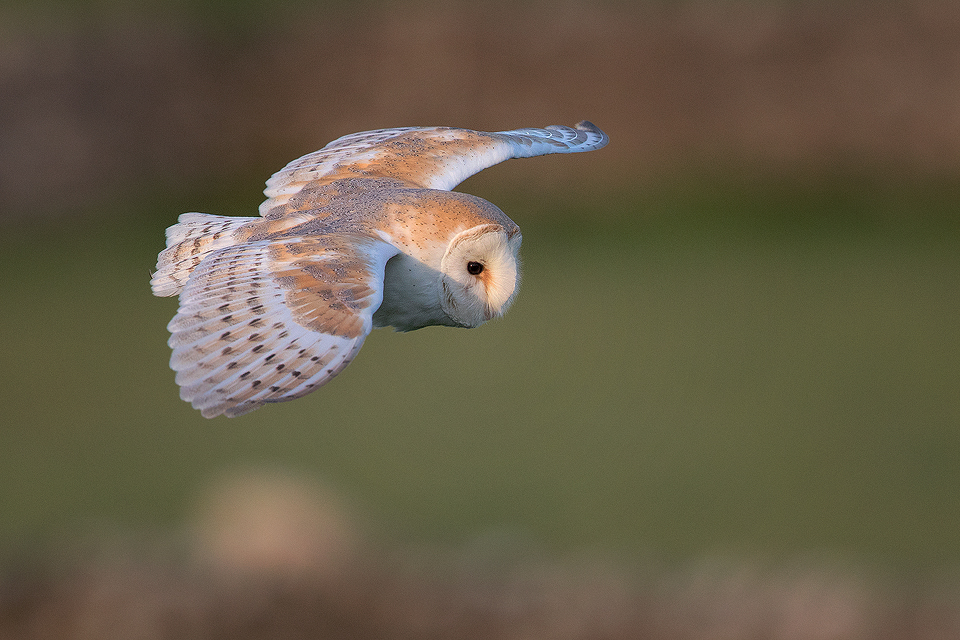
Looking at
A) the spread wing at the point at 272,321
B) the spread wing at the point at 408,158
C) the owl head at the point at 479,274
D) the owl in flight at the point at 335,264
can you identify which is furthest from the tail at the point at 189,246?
the owl head at the point at 479,274

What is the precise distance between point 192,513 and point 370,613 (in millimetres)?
3408

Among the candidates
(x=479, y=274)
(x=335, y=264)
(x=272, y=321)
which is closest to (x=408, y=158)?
(x=479, y=274)

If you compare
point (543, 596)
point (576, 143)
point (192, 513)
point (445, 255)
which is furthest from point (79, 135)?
point (445, 255)

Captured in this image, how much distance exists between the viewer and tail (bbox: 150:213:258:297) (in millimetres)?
2475

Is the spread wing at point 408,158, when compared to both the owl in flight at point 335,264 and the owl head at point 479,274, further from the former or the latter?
the owl head at point 479,274

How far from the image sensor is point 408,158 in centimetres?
280

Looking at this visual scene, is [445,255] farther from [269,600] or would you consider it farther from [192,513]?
[192,513]

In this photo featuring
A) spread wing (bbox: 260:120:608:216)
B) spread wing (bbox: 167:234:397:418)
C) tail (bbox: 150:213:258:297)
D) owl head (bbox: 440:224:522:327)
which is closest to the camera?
spread wing (bbox: 167:234:397:418)

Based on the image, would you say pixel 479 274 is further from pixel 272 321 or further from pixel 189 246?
pixel 189 246

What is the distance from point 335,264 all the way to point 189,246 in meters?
0.62

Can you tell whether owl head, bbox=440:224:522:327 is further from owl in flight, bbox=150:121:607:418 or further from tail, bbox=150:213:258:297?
tail, bbox=150:213:258:297

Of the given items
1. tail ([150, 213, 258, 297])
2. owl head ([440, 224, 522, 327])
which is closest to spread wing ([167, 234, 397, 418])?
owl head ([440, 224, 522, 327])

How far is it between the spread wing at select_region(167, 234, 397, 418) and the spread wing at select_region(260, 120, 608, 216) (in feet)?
1.82

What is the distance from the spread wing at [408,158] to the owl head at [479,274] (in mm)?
419
